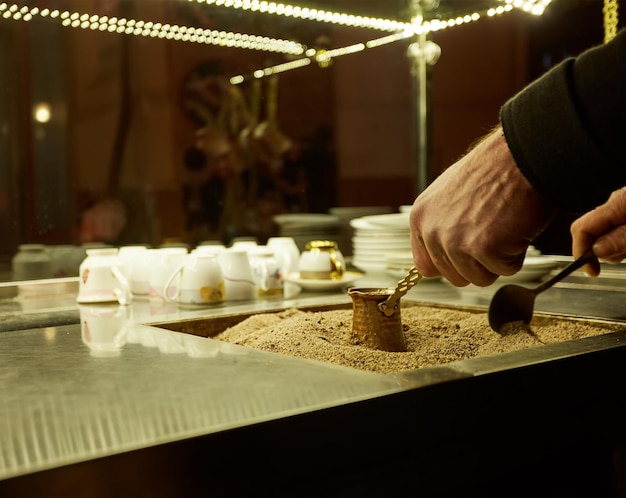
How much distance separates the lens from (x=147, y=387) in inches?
36.2

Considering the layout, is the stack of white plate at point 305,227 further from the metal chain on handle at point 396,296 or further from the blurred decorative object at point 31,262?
the metal chain on handle at point 396,296

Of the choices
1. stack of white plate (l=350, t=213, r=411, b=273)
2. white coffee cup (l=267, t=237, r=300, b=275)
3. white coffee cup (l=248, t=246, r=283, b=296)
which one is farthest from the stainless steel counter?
stack of white plate (l=350, t=213, r=411, b=273)

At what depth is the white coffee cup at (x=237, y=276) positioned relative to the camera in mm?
1914

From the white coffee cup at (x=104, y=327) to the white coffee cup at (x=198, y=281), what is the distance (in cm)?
13

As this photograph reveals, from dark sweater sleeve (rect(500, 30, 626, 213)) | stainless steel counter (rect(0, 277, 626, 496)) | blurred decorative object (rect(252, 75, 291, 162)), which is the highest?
blurred decorative object (rect(252, 75, 291, 162))

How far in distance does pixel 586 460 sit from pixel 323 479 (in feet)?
1.56

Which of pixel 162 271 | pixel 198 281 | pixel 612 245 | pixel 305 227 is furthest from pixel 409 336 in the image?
pixel 305 227

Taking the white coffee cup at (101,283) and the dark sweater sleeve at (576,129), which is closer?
the dark sweater sleeve at (576,129)

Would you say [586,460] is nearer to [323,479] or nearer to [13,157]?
[323,479]

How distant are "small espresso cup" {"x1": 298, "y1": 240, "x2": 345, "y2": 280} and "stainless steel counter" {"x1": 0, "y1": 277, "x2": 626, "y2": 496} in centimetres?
68

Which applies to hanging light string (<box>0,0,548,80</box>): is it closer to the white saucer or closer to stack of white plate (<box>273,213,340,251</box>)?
stack of white plate (<box>273,213,340,251</box>)

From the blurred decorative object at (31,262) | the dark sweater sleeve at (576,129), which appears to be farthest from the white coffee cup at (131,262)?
the dark sweater sleeve at (576,129)

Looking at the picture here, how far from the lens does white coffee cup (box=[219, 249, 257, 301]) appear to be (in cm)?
191

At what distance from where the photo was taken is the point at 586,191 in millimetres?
924
